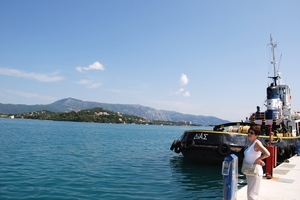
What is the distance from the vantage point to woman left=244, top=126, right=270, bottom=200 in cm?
586

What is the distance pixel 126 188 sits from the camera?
11500 mm

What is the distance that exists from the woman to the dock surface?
4.12 ft

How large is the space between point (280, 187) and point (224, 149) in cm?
740

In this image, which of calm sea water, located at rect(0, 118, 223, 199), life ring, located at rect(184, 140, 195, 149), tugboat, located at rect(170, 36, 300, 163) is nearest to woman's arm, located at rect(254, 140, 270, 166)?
calm sea water, located at rect(0, 118, 223, 199)

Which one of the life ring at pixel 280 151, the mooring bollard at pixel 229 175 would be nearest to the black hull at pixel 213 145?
the life ring at pixel 280 151

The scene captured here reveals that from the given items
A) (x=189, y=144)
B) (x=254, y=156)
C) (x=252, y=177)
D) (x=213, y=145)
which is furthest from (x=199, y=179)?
(x=254, y=156)

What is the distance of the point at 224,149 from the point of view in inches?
645

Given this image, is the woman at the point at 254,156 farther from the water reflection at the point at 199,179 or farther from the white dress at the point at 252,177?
the water reflection at the point at 199,179

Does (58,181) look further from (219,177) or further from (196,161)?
(196,161)

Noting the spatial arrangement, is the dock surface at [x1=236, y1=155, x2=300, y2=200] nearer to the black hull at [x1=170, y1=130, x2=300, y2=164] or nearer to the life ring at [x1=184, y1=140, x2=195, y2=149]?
the black hull at [x1=170, y1=130, x2=300, y2=164]

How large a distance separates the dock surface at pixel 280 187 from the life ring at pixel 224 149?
14.2 feet

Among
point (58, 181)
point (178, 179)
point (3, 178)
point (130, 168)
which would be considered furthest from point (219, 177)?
point (3, 178)

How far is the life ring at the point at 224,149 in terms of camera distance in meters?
16.3

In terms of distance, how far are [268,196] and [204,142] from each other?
9223 millimetres
